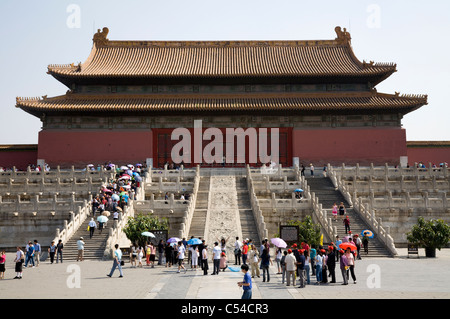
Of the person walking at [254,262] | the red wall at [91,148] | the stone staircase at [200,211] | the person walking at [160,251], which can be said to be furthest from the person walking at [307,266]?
the red wall at [91,148]

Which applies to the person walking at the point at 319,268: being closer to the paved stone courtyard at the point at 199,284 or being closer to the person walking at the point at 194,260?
the paved stone courtyard at the point at 199,284

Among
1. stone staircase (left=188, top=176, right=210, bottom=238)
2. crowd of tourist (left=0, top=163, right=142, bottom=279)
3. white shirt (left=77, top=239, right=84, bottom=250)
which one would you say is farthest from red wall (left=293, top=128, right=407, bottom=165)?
white shirt (left=77, top=239, right=84, bottom=250)

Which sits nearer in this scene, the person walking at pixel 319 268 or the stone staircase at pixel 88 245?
the person walking at pixel 319 268

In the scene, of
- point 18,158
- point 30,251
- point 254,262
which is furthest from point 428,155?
point 30,251

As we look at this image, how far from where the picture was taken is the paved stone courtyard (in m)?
14.7

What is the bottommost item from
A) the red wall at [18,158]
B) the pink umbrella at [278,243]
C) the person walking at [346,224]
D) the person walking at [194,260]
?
the person walking at [194,260]

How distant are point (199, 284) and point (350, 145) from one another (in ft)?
97.7

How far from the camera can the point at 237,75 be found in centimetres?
4559

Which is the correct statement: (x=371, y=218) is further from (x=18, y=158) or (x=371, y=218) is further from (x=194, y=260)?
(x=18, y=158)

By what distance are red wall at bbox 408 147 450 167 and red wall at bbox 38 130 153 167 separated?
66.2 ft

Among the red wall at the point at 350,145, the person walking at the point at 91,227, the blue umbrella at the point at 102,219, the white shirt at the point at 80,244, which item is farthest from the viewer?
the red wall at the point at 350,145

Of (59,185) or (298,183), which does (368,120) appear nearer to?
(298,183)

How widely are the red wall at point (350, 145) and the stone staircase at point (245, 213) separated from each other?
10.9 meters

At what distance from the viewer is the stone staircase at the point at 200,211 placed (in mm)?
25902
